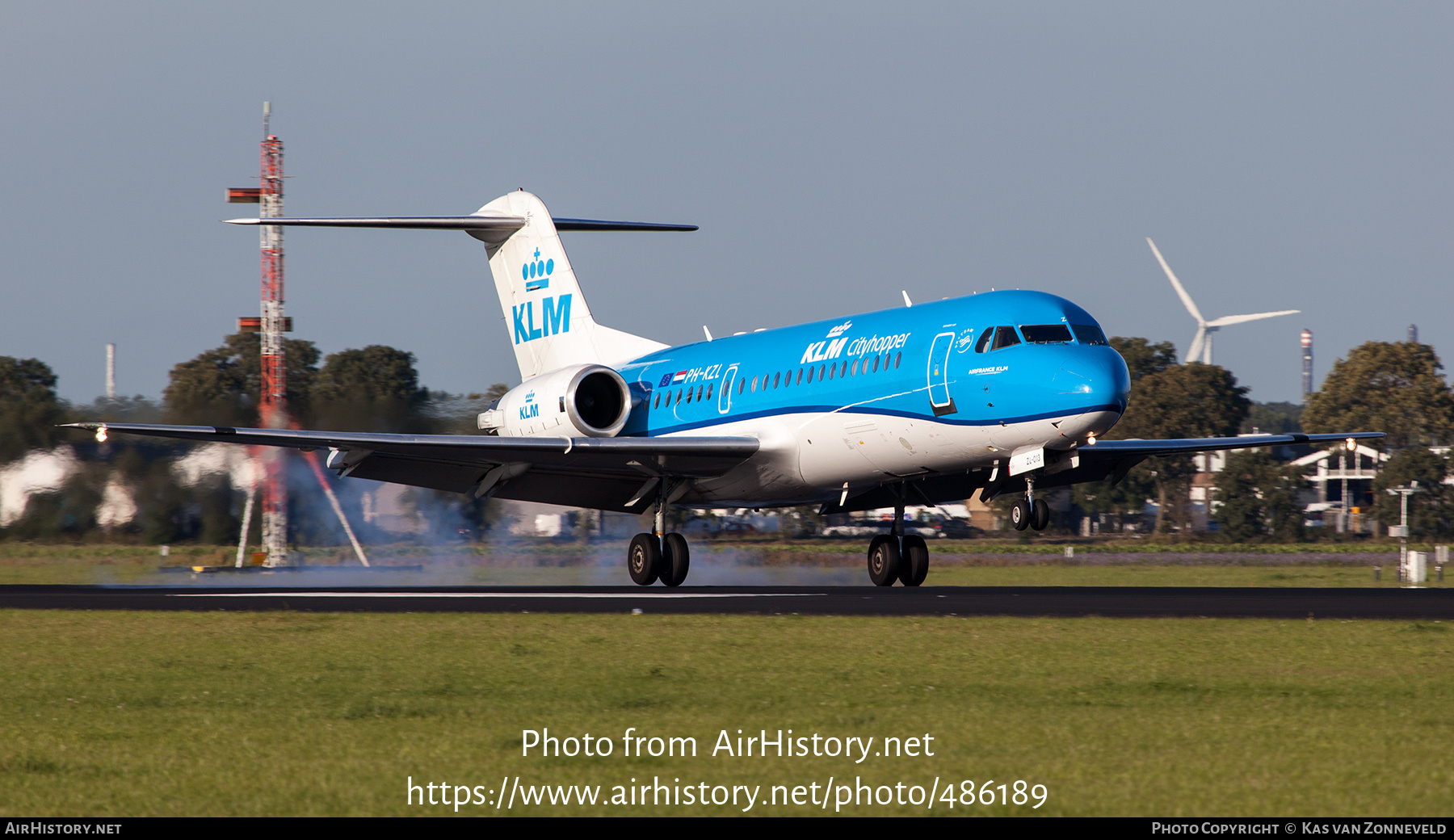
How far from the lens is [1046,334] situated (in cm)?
2155

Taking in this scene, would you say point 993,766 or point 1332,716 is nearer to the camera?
point 993,766

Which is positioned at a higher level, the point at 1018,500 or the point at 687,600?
the point at 1018,500

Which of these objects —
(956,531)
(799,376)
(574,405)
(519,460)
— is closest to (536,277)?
(574,405)

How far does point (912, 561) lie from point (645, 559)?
15.9 ft

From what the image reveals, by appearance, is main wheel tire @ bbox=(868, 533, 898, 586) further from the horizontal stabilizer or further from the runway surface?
the horizontal stabilizer

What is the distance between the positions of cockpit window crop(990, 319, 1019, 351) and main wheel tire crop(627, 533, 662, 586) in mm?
8372

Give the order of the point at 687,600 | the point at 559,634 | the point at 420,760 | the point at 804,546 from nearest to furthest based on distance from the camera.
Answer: the point at 420,760
the point at 559,634
the point at 687,600
the point at 804,546

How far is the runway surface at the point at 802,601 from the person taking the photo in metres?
18.4

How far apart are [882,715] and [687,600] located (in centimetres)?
1189

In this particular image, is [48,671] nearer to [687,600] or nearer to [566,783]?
[566,783]

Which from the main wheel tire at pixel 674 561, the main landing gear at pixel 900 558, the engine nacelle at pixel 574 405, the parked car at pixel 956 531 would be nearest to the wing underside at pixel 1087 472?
the main landing gear at pixel 900 558

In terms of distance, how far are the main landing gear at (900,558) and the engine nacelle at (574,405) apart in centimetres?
570

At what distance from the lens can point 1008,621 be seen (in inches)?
644

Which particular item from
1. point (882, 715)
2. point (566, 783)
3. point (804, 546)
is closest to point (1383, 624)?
Answer: point (882, 715)
